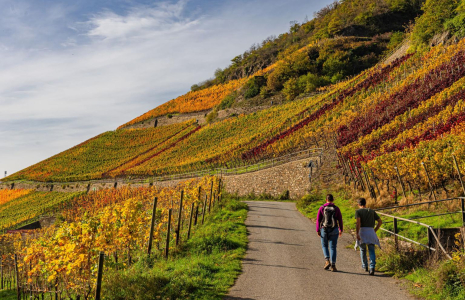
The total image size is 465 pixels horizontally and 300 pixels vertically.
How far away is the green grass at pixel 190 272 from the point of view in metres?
7.64

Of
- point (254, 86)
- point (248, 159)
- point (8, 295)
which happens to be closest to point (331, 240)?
point (8, 295)

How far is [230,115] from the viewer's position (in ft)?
250

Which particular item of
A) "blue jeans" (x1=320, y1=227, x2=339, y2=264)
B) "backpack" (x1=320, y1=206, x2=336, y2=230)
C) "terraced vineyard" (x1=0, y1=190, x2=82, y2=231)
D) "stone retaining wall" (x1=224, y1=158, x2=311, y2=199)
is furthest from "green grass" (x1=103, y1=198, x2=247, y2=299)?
"terraced vineyard" (x1=0, y1=190, x2=82, y2=231)

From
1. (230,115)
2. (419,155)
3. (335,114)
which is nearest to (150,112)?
(230,115)

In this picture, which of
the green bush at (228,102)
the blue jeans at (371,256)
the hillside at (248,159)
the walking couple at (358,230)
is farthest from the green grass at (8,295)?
the green bush at (228,102)

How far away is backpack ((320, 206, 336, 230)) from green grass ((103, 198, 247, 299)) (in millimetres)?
2545

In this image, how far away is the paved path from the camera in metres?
7.34

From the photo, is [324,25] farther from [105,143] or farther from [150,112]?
[105,143]

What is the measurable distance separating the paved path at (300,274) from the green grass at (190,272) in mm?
436

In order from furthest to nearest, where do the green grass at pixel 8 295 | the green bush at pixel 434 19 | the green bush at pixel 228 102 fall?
1. the green bush at pixel 228 102
2. the green bush at pixel 434 19
3. the green grass at pixel 8 295

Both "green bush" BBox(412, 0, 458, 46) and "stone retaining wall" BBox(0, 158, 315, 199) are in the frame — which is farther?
"green bush" BBox(412, 0, 458, 46)

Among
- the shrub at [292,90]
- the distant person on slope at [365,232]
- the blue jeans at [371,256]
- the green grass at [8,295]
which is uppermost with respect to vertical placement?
the shrub at [292,90]

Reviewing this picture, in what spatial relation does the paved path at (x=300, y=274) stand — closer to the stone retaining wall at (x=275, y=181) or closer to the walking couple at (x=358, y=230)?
the walking couple at (x=358, y=230)

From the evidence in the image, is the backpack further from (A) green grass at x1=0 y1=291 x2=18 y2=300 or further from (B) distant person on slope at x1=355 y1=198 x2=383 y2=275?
(A) green grass at x1=0 y1=291 x2=18 y2=300
